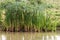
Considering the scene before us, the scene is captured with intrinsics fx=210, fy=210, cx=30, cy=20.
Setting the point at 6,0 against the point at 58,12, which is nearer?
the point at 6,0

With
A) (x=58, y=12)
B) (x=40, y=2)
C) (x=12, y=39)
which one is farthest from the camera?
(x=58, y=12)

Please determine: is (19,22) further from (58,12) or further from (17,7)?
(58,12)

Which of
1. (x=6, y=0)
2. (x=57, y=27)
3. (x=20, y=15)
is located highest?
(x=6, y=0)

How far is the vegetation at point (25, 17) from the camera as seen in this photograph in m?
8.36

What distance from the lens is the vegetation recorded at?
8359mm

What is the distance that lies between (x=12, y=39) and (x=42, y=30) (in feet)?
8.68

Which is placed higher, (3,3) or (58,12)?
(3,3)

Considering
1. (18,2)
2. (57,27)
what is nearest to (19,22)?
(18,2)

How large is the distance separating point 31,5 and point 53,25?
1228mm

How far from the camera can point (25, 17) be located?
27.5 ft

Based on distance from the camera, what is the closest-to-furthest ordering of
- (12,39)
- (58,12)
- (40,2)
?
1. (12,39)
2. (40,2)
3. (58,12)

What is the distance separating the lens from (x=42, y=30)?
8.73 m

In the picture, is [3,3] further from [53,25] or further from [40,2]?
[53,25]

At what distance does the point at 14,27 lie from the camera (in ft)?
27.8
